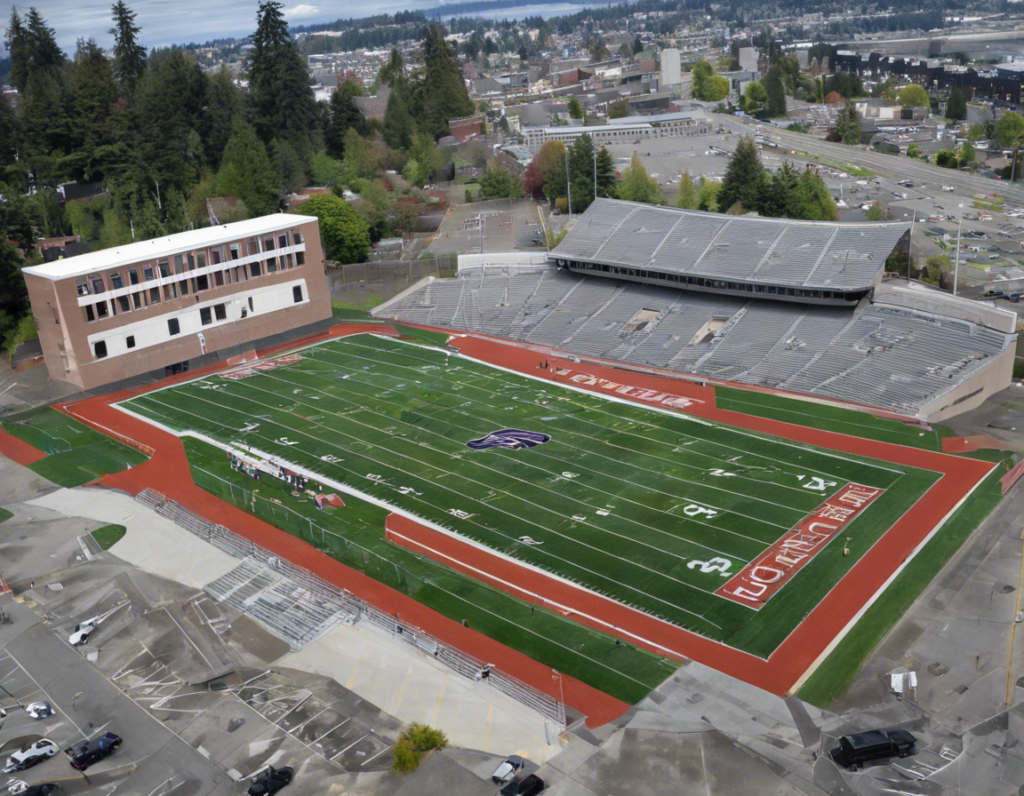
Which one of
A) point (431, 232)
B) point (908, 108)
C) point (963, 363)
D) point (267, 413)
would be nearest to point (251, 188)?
point (431, 232)

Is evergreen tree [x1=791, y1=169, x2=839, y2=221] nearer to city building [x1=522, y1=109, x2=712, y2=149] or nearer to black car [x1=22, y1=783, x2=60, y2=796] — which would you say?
city building [x1=522, y1=109, x2=712, y2=149]

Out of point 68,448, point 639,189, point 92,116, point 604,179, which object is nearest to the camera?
point 68,448

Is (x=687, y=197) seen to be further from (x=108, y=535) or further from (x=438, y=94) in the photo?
(x=108, y=535)

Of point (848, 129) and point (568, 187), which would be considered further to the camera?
point (848, 129)

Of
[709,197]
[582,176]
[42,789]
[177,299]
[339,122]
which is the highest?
[339,122]

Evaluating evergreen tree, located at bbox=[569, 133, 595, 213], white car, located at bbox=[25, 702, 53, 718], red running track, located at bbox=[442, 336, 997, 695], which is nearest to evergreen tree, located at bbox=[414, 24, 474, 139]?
evergreen tree, located at bbox=[569, 133, 595, 213]

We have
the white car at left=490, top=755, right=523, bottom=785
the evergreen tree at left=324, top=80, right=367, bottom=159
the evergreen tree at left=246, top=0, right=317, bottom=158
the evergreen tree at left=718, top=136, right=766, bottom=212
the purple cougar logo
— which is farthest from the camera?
the evergreen tree at left=324, top=80, right=367, bottom=159

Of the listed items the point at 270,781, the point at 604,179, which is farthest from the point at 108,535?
the point at 604,179
